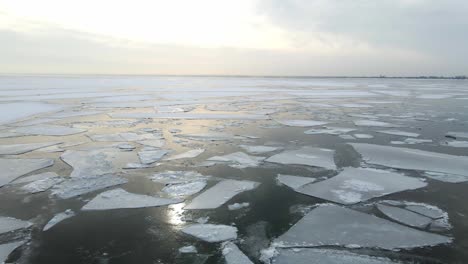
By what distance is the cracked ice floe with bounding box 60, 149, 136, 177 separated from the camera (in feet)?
15.6

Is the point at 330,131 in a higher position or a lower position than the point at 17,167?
higher

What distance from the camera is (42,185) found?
4.21 meters

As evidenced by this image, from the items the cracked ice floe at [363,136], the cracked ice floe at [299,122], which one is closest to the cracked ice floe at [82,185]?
the cracked ice floe at [363,136]

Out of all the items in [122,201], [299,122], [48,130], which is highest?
[299,122]

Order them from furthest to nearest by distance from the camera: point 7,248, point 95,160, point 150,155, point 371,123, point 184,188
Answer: point 371,123, point 150,155, point 95,160, point 184,188, point 7,248

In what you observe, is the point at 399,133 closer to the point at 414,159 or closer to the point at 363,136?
the point at 363,136

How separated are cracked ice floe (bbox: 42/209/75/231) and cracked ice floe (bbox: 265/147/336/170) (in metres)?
2.85

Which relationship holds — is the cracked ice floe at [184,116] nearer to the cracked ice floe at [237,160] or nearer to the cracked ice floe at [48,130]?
the cracked ice floe at [48,130]

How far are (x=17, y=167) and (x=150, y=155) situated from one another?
5.97ft

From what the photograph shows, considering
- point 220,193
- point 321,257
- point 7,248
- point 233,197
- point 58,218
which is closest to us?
point 321,257

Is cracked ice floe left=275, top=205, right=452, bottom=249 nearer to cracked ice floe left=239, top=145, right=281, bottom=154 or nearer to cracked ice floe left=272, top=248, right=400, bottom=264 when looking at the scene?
cracked ice floe left=272, top=248, right=400, bottom=264

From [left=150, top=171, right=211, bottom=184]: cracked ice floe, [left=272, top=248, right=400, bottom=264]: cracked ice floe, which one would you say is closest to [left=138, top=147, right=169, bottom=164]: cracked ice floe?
[left=150, top=171, right=211, bottom=184]: cracked ice floe

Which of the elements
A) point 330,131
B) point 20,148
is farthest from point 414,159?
point 20,148

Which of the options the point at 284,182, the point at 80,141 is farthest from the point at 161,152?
the point at 284,182
